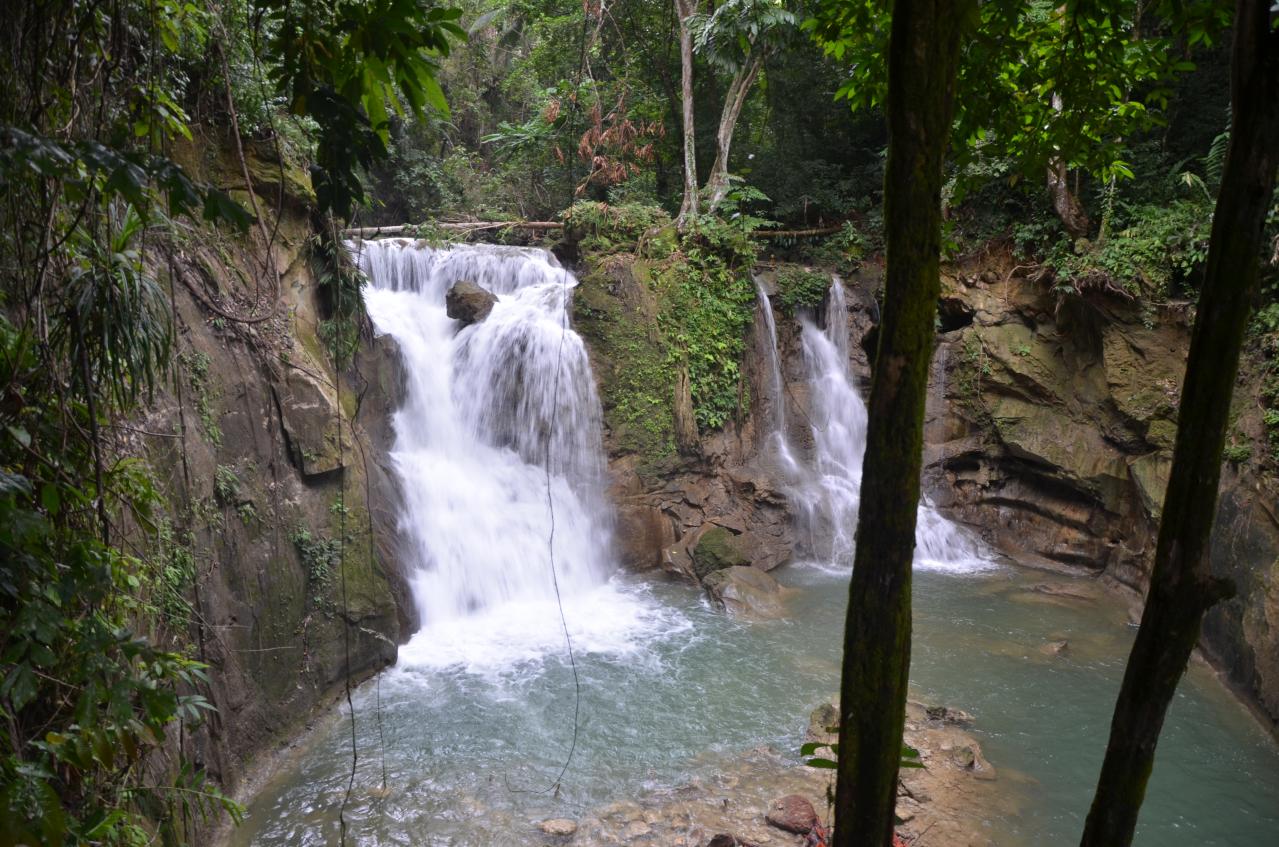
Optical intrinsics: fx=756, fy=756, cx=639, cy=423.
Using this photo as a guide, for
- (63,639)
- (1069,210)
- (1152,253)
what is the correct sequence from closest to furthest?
1. (63,639)
2. (1152,253)
3. (1069,210)

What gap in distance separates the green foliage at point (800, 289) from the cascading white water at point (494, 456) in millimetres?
3521

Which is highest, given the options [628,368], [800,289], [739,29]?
[739,29]

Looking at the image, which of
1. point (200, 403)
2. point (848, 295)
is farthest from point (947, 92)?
point (848, 295)

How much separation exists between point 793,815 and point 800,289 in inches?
357

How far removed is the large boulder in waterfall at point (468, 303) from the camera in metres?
10.7

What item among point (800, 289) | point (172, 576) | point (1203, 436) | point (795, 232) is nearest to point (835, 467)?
point (800, 289)

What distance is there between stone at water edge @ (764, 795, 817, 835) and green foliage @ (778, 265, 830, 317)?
8.66 m

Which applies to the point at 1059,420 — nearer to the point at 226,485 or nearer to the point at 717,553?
the point at 717,553

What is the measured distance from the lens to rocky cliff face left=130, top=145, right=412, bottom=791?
16.9 feet

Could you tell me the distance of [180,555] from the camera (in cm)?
470

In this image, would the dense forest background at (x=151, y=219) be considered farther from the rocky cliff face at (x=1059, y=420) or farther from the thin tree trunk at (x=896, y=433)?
the rocky cliff face at (x=1059, y=420)

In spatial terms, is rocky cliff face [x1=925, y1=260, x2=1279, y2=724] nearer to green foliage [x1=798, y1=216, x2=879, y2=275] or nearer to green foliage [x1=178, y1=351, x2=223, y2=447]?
green foliage [x1=798, y1=216, x2=879, y2=275]

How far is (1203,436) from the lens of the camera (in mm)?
1818

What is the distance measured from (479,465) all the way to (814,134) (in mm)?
9579
